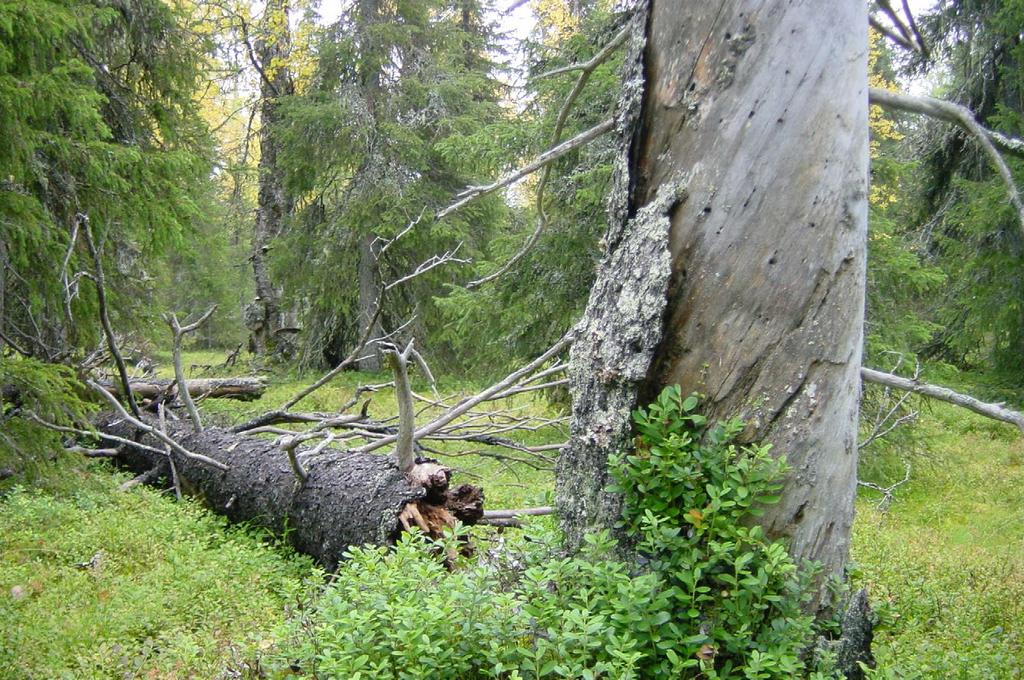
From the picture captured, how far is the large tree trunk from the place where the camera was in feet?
8.73

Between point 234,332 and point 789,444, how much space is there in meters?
27.6

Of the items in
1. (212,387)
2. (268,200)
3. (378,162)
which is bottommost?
(212,387)

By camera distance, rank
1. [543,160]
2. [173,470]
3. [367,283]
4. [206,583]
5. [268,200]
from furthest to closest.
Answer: [268,200] < [367,283] < [173,470] < [206,583] < [543,160]

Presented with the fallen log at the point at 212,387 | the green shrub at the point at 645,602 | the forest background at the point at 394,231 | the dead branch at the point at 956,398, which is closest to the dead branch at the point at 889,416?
the forest background at the point at 394,231

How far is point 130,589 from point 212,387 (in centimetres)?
681

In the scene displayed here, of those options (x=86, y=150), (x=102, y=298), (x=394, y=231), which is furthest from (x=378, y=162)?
(x=102, y=298)

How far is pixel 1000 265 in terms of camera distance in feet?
29.7

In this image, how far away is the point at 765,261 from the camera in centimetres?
267

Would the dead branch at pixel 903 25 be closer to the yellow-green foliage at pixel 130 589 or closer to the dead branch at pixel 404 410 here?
the dead branch at pixel 404 410

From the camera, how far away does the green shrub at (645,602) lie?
2.32 meters

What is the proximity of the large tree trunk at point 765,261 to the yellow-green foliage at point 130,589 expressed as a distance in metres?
1.86

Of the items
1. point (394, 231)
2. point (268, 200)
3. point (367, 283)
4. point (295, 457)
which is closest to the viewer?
point (295, 457)

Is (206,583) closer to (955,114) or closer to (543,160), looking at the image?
(543,160)

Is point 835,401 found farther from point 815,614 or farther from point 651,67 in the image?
point 651,67
